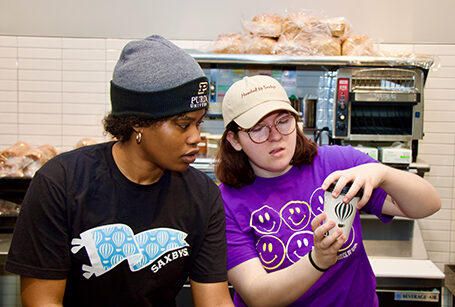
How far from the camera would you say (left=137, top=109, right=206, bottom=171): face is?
1.18 meters

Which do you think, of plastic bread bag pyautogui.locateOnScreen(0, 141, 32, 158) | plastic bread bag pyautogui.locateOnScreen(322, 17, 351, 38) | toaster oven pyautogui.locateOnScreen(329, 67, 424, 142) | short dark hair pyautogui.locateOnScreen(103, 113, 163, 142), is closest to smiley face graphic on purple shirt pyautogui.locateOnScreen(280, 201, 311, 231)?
short dark hair pyautogui.locateOnScreen(103, 113, 163, 142)

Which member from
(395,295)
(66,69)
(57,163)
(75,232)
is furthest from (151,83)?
(66,69)

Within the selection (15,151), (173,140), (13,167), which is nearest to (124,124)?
(173,140)

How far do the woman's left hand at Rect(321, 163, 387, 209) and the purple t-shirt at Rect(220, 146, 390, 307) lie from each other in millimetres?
245

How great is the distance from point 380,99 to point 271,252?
5.50ft

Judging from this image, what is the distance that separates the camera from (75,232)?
1189 mm

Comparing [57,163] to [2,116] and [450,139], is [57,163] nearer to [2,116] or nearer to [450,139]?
[2,116]

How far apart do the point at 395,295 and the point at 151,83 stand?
6.92 feet

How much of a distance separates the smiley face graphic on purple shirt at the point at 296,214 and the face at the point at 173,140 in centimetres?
43

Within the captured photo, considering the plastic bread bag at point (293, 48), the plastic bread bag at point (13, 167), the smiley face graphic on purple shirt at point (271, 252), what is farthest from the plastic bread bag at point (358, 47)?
the plastic bread bag at point (13, 167)

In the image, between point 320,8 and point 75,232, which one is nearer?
point 75,232

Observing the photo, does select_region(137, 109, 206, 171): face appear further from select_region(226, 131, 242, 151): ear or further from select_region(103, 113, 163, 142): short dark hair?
select_region(226, 131, 242, 151): ear

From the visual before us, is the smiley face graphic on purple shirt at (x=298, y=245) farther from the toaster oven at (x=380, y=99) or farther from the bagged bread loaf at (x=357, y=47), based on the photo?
the bagged bread loaf at (x=357, y=47)

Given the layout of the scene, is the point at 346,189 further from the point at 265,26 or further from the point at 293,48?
the point at 265,26
